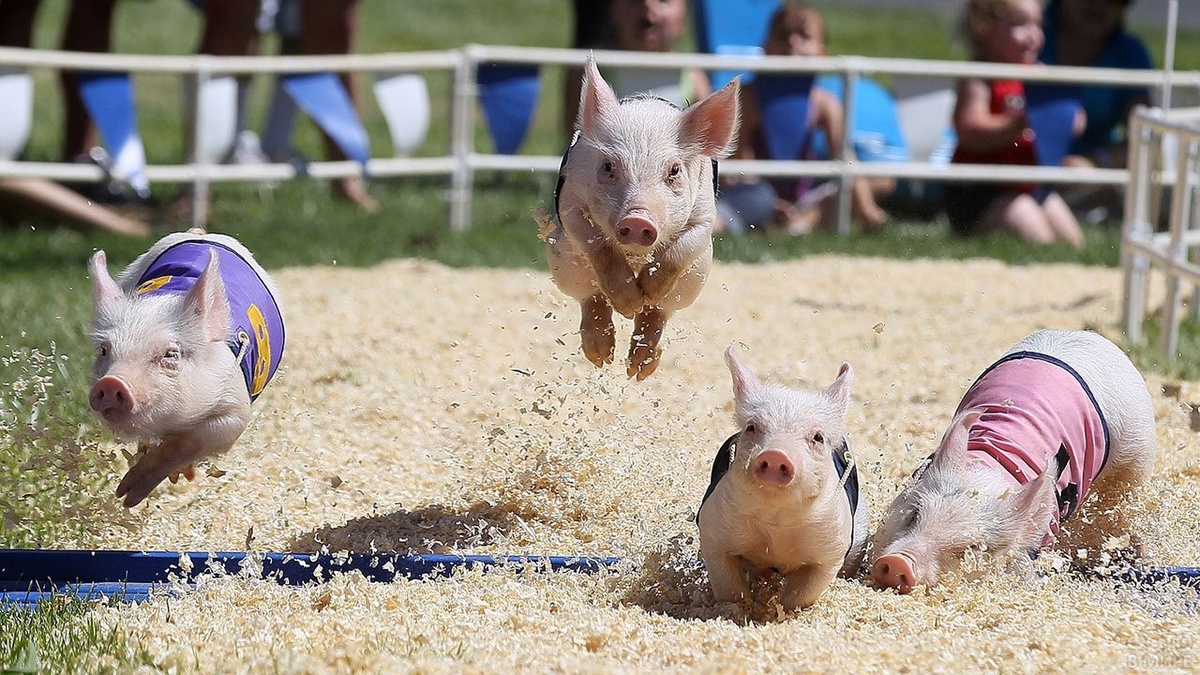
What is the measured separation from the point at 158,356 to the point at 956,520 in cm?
217

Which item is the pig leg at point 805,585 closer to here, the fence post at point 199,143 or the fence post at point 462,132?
the fence post at point 199,143

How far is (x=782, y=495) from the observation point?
13.3 ft

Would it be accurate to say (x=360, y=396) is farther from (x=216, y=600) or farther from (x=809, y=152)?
(x=809, y=152)

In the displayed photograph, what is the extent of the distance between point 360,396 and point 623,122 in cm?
244

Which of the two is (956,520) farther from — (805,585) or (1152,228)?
(1152,228)

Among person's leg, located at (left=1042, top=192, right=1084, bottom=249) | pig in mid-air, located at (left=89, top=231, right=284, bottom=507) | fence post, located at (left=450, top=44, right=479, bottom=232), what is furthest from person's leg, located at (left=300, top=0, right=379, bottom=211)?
pig in mid-air, located at (left=89, top=231, right=284, bottom=507)

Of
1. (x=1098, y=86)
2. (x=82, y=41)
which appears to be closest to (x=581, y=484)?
(x=82, y=41)

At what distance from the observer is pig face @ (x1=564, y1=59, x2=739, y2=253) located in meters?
4.64

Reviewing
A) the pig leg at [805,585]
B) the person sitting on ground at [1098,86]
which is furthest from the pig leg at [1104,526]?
the person sitting on ground at [1098,86]

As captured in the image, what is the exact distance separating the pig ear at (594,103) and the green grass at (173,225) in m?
1.82

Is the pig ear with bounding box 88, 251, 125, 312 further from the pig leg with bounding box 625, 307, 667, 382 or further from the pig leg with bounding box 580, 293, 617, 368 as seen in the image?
the pig leg with bounding box 625, 307, 667, 382

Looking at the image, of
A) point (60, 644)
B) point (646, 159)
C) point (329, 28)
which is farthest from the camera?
point (329, 28)

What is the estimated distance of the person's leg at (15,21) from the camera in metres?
10.7

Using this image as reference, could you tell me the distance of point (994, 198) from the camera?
11094 mm
